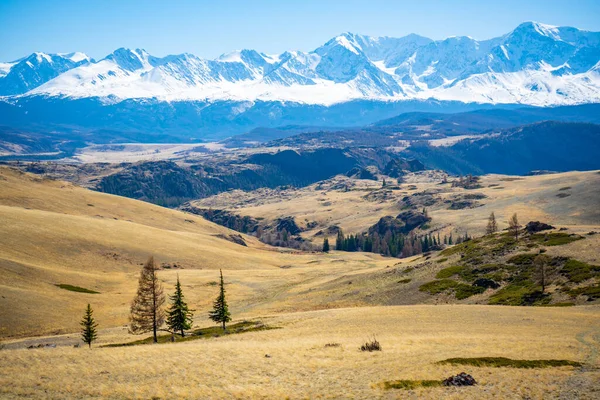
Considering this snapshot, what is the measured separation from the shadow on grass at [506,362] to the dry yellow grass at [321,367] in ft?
3.00

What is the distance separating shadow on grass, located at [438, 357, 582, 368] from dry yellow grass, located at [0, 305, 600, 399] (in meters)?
0.91

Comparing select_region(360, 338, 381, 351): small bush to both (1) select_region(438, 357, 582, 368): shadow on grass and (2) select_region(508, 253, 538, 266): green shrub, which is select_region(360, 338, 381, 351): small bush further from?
(2) select_region(508, 253, 538, 266): green shrub

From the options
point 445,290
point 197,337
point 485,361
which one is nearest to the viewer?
point 485,361

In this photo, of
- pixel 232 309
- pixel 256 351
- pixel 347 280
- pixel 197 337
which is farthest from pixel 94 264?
pixel 256 351

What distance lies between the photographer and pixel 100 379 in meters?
33.8

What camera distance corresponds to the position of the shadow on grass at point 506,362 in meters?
35.1

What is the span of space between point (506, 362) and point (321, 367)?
521 inches

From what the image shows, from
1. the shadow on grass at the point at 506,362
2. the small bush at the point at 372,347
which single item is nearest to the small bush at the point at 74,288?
the small bush at the point at 372,347

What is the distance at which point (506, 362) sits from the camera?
118 feet

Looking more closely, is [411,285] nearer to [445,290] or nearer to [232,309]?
[445,290]

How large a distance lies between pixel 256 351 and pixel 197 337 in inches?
919

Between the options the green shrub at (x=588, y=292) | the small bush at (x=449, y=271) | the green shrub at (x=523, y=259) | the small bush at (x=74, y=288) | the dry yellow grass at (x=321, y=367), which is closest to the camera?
the dry yellow grass at (x=321, y=367)

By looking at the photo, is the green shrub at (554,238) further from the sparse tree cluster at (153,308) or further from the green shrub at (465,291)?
the sparse tree cluster at (153,308)

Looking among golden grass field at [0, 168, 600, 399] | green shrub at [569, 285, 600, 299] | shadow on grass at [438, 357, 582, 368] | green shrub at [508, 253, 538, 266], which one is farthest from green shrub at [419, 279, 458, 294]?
shadow on grass at [438, 357, 582, 368]
